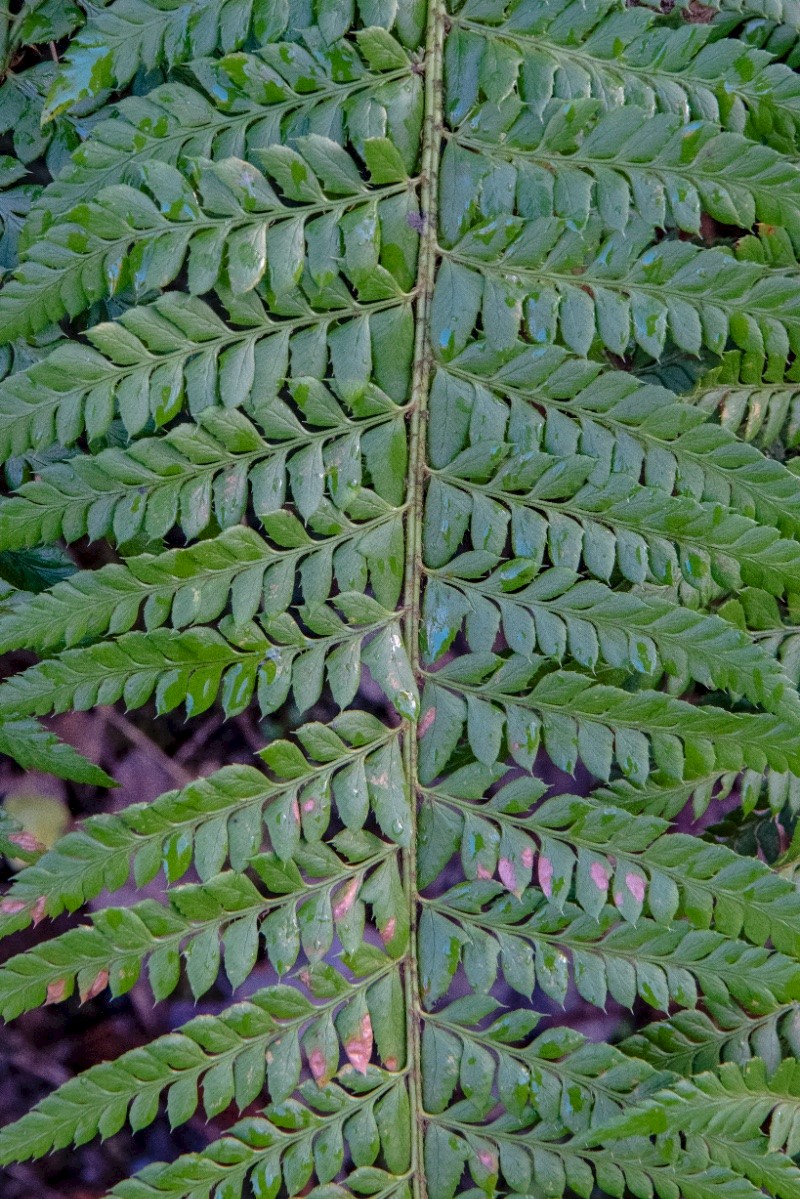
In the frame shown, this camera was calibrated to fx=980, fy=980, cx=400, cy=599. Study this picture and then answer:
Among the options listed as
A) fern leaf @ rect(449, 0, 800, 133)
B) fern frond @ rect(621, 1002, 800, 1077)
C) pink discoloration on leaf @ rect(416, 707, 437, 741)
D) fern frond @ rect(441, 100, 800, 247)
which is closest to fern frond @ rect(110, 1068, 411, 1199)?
fern frond @ rect(621, 1002, 800, 1077)

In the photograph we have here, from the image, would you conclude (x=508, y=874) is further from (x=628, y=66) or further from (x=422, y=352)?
(x=628, y=66)

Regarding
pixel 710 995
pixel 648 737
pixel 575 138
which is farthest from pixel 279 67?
pixel 710 995

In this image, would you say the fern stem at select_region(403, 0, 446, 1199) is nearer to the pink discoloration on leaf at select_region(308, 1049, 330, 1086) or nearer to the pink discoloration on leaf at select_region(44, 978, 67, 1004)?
the pink discoloration on leaf at select_region(308, 1049, 330, 1086)

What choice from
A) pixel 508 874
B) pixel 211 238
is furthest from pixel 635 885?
pixel 211 238

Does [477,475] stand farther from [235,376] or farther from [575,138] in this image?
[575,138]

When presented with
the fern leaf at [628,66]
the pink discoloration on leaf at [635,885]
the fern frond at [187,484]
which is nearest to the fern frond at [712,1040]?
the pink discoloration on leaf at [635,885]

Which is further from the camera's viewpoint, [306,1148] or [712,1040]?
[712,1040]
